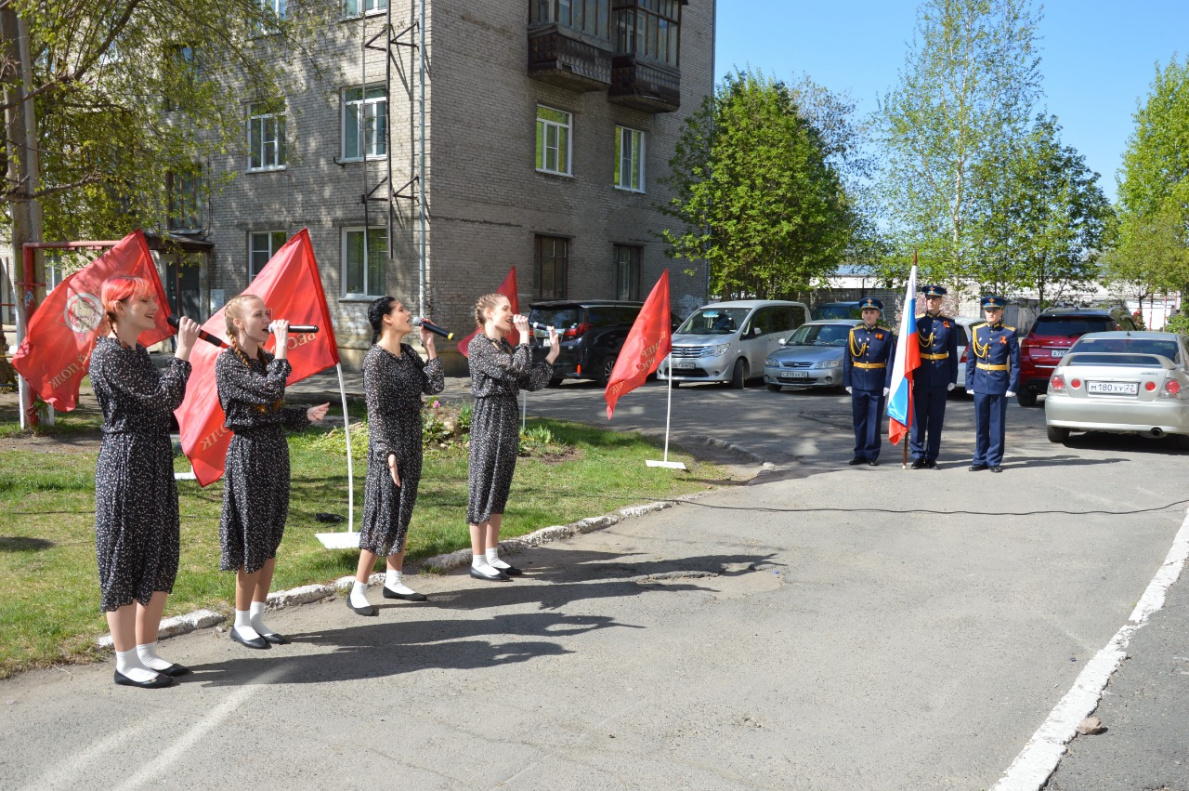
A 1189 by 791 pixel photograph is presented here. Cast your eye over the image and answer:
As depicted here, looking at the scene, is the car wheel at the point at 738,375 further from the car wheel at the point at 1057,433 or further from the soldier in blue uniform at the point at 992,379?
the soldier in blue uniform at the point at 992,379

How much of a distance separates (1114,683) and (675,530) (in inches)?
161

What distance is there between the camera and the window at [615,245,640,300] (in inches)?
1177

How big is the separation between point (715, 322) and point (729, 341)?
1.19 metres

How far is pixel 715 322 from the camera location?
22.9m

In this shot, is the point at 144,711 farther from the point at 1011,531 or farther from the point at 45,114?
the point at 45,114

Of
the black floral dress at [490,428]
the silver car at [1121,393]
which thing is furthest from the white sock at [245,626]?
the silver car at [1121,393]

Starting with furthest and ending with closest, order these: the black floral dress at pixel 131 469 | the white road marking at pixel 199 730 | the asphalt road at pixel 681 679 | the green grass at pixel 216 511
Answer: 1. the green grass at pixel 216 511
2. the black floral dress at pixel 131 469
3. the asphalt road at pixel 681 679
4. the white road marking at pixel 199 730

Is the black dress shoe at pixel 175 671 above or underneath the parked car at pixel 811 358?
underneath

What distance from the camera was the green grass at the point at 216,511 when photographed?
5.69 metres

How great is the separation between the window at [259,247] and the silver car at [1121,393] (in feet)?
65.8

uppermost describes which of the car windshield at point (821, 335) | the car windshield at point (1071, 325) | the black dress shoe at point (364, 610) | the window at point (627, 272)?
the window at point (627, 272)

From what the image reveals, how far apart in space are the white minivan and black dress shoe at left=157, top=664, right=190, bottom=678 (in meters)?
16.4

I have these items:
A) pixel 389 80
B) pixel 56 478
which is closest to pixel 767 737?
pixel 56 478

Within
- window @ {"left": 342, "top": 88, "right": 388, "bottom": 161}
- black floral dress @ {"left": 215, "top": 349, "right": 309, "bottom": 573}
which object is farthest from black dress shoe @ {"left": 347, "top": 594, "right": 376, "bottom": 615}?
window @ {"left": 342, "top": 88, "right": 388, "bottom": 161}
